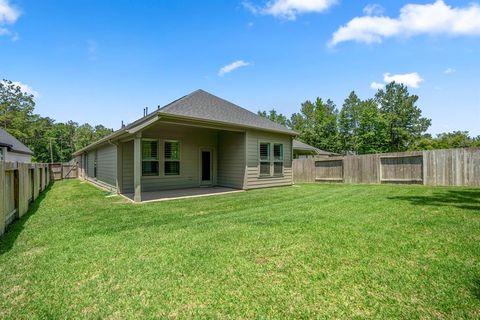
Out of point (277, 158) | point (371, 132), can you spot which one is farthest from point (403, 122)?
point (277, 158)

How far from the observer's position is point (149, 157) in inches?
416

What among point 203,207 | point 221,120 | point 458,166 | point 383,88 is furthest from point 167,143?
point 383,88

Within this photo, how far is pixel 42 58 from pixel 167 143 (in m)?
8.77

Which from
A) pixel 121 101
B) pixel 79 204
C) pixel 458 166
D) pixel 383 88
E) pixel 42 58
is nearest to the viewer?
pixel 79 204

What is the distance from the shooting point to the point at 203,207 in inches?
274

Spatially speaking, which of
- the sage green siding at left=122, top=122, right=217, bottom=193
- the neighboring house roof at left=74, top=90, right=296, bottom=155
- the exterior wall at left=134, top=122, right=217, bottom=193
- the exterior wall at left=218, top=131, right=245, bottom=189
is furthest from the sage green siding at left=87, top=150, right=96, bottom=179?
the exterior wall at left=218, top=131, right=245, bottom=189

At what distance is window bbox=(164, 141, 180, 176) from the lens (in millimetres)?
11023

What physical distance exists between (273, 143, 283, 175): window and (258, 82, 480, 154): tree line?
2680cm

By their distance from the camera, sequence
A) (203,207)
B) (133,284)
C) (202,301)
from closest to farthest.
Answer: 1. (202,301)
2. (133,284)
3. (203,207)

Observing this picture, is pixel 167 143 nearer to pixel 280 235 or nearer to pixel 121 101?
pixel 280 235

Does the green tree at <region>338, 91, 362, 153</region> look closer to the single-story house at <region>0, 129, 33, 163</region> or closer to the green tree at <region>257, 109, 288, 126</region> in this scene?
the green tree at <region>257, 109, 288, 126</region>

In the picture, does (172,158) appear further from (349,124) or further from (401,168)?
(349,124)

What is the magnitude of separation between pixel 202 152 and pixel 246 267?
955 centimetres

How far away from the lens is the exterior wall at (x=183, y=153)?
34.6ft
